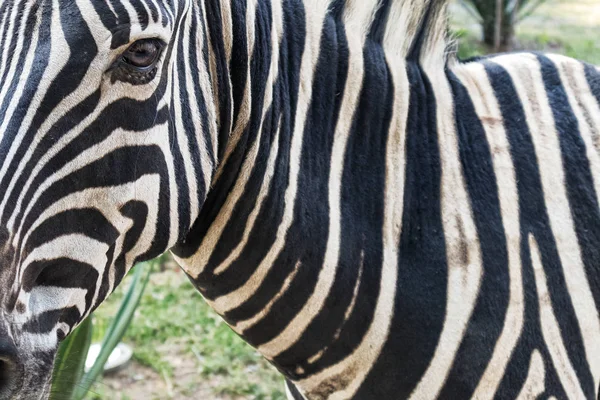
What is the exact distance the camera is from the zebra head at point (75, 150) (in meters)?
1.22

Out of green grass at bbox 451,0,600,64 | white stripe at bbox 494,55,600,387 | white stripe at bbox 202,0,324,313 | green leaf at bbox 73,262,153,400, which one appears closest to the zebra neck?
white stripe at bbox 202,0,324,313

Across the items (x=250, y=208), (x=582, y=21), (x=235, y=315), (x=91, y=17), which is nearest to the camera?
(x=91, y=17)

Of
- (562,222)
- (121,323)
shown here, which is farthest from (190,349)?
(562,222)

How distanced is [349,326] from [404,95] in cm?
55

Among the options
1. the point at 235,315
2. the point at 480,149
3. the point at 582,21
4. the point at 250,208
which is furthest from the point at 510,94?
the point at 582,21

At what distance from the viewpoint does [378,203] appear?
1.67 m

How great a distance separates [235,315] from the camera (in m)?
1.71

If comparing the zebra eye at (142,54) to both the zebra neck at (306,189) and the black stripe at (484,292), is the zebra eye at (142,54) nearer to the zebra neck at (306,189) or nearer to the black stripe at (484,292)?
the zebra neck at (306,189)

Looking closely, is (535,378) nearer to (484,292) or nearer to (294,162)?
→ (484,292)

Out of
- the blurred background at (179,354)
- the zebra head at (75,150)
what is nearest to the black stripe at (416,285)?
the zebra head at (75,150)

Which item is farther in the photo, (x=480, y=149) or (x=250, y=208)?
(x=480, y=149)

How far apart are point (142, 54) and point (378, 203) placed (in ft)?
2.13

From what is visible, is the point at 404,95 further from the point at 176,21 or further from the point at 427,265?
the point at 176,21

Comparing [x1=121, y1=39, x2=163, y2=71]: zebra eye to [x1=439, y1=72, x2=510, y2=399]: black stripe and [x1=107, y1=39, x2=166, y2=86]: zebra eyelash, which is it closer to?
[x1=107, y1=39, x2=166, y2=86]: zebra eyelash
